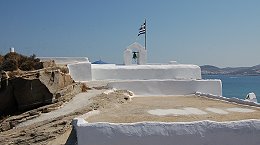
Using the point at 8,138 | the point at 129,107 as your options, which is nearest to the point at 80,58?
the point at 129,107

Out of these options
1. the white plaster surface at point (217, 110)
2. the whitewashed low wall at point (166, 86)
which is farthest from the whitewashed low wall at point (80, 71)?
the white plaster surface at point (217, 110)

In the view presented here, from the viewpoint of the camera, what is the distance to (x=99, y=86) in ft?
52.4

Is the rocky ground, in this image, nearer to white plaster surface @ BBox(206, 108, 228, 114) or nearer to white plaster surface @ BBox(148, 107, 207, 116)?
white plaster surface @ BBox(148, 107, 207, 116)

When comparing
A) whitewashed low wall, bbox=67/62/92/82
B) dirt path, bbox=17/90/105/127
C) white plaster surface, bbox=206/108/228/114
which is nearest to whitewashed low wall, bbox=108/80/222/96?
whitewashed low wall, bbox=67/62/92/82

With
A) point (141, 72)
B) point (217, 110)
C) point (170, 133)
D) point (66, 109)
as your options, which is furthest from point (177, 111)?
point (141, 72)

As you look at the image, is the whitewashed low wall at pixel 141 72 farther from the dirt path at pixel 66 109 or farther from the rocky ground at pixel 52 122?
the dirt path at pixel 66 109

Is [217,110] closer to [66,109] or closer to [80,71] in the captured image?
[66,109]

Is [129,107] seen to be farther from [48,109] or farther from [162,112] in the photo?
[48,109]

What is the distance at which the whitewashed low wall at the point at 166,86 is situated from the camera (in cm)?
1646

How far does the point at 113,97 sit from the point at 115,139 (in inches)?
190

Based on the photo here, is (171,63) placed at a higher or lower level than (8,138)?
higher

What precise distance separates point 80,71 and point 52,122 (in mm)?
8052

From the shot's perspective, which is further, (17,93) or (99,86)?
(99,86)

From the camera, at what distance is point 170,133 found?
26.3 feet
